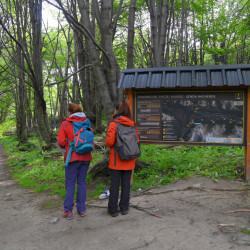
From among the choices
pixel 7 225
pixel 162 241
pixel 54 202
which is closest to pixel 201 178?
pixel 162 241

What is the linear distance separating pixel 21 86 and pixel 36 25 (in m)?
5.23

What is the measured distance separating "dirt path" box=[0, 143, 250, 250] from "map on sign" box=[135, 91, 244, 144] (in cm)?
108

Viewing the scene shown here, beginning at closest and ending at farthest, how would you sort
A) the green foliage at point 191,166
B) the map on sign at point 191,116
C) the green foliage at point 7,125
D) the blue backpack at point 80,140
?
the blue backpack at point 80,140 → the map on sign at point 191,116 → the green foliage at point 191,166 → the green foliage at point 7,125

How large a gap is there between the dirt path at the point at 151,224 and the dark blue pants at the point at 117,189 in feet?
0.58

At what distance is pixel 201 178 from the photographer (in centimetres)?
553

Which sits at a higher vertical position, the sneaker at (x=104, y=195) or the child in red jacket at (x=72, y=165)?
the child in red jacket at (x=72, y=165)

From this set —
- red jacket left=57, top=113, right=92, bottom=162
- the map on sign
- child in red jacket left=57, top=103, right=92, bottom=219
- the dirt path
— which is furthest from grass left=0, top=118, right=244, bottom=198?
red jacket left=57, top=113, right=92, bottom=162

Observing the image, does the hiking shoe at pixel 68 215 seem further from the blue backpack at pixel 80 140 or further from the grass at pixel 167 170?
the grass at pixel 167 170

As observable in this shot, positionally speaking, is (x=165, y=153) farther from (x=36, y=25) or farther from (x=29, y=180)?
(x=36, y=25)

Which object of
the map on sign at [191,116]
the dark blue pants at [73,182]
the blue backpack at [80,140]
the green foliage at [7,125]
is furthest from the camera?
the green foliage at [7,125]

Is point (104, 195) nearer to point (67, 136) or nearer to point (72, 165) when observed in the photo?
point (72, 165)

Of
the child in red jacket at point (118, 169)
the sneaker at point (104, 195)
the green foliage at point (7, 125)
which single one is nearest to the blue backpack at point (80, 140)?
the child in red jacket at point (118, 169)

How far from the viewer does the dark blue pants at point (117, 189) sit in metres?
4.11

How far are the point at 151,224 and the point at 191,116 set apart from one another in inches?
102
